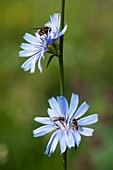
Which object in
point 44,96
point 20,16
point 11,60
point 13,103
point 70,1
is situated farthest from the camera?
point 70,1

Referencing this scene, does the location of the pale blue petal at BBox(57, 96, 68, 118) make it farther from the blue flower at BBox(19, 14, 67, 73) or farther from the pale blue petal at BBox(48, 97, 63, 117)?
the blue flower at BBox(19, 14, 67, 73)

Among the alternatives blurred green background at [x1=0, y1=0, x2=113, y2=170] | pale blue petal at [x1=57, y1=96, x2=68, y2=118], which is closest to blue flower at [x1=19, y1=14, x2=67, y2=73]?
pale blue petal at [x1=57, y1=96, x2=68, y2=118]

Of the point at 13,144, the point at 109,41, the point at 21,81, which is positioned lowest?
the point at 13,144

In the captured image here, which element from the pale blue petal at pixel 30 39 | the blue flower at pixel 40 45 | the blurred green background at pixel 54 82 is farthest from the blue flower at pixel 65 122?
the blurred green background at pixel 54 82

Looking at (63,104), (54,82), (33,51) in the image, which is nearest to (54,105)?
(63,104)

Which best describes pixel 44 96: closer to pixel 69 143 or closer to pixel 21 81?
pixel 21 81

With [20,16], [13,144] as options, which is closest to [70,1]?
[20,16]
